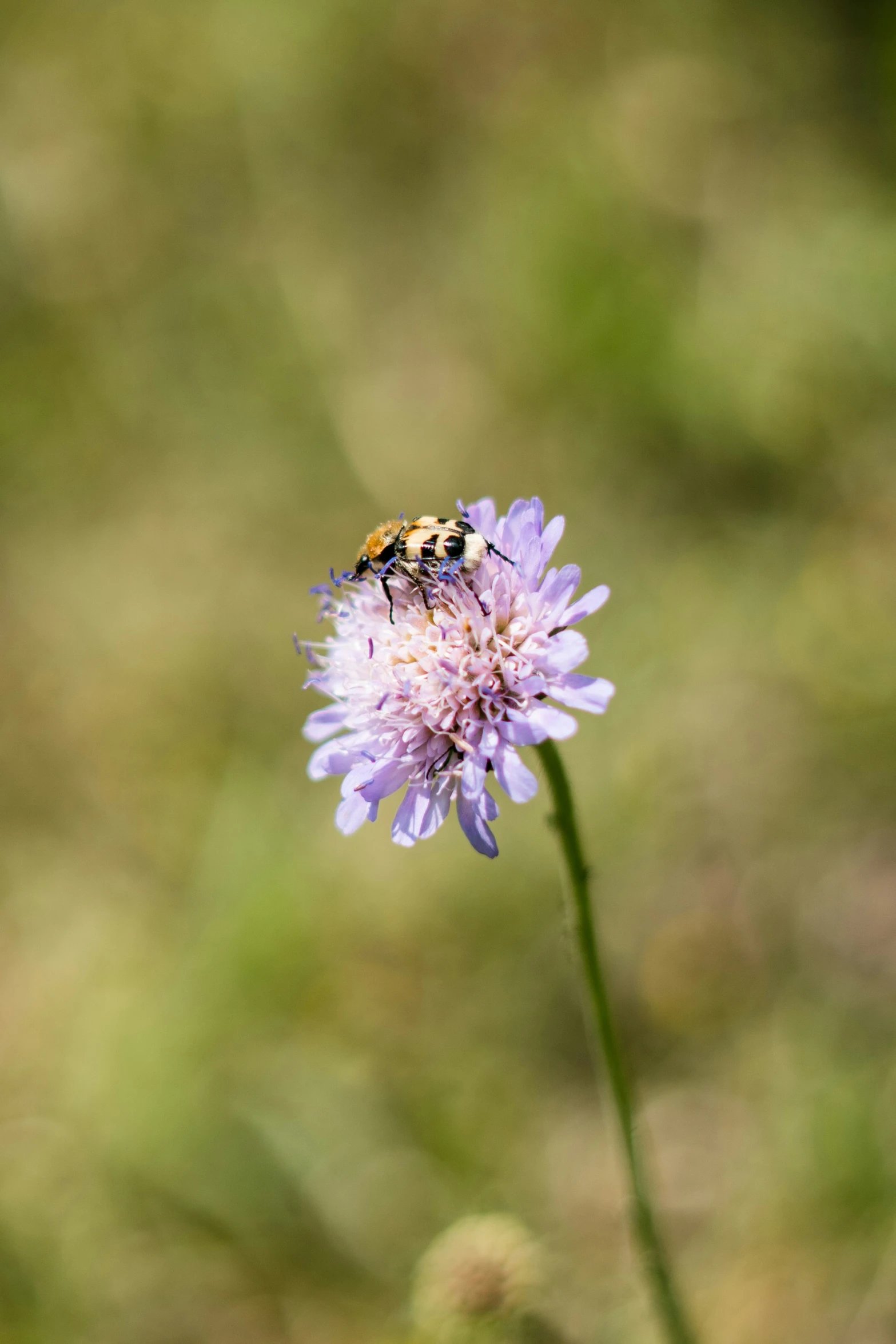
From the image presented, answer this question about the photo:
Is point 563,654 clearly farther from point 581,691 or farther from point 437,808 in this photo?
point 437,808

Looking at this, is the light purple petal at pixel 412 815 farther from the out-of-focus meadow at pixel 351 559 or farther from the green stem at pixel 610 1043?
the out-of-focus meadow at pixel 351 559

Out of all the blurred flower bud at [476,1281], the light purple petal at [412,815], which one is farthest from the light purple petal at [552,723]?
the blurred flower bud at [476,1281]

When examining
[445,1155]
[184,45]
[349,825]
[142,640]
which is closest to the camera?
[349,825]

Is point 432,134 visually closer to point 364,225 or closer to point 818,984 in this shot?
point 364,225

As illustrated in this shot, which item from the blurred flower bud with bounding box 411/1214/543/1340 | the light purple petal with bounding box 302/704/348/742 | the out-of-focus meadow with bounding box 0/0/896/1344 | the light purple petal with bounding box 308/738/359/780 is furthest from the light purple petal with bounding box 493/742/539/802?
the out-of-focus meadow with bounding box 0/0/896/1344

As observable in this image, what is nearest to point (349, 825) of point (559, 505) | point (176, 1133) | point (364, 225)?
point (176, 1133)

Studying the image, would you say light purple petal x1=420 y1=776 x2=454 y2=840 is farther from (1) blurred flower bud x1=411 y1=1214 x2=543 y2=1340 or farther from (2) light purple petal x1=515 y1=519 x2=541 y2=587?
(1) blurred flower bud x1=411 y1=1214 x2=543 y2=1340
